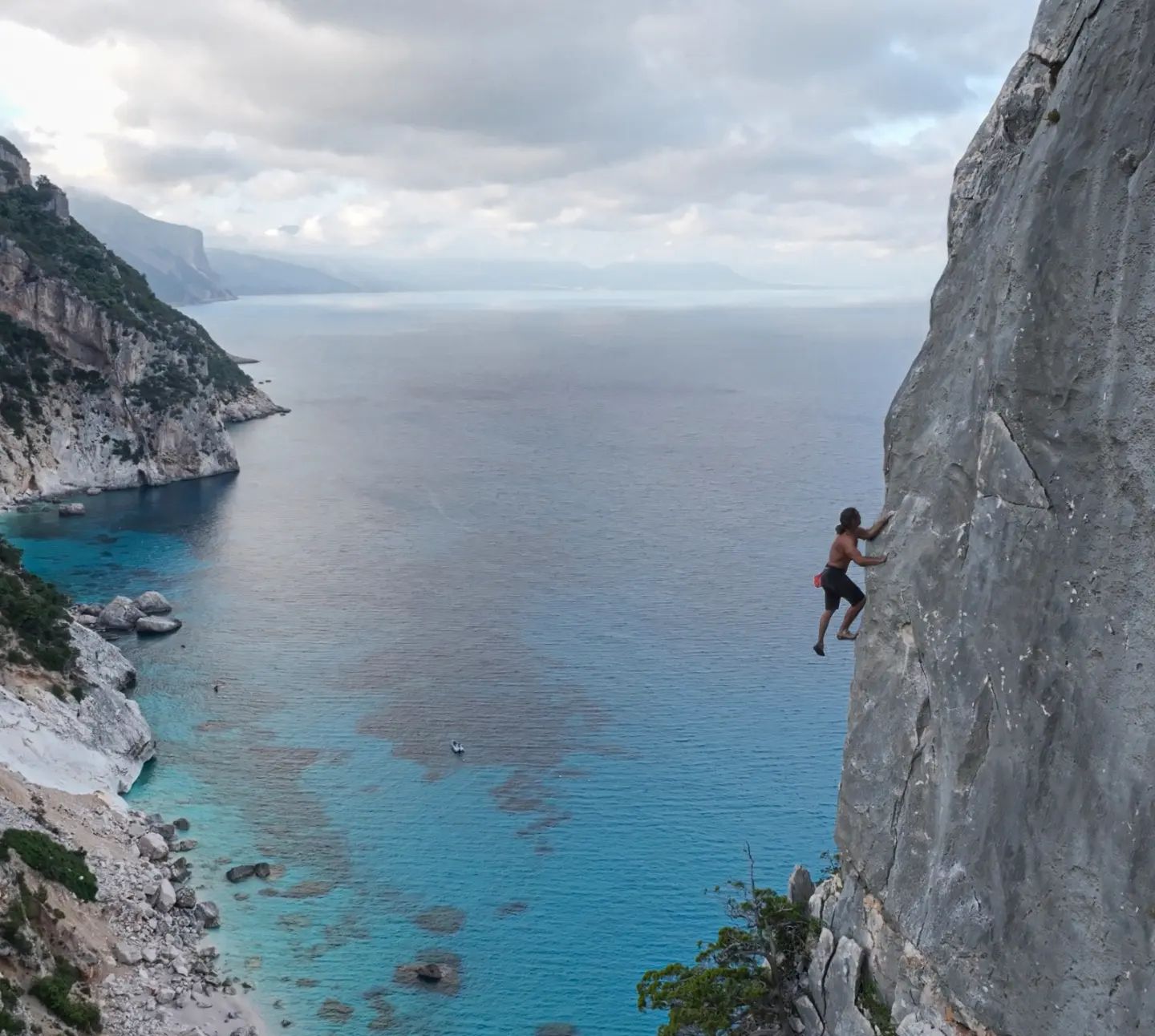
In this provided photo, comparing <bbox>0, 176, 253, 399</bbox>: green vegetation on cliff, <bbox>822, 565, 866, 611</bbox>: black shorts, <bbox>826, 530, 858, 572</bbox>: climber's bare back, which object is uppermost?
<bbox>0, 176, 253, 399</bbox>: green vegetation on cliff

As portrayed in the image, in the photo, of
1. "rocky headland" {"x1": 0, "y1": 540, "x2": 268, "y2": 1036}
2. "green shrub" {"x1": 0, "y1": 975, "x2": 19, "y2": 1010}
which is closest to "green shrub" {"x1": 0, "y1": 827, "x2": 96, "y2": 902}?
"rocky headland" {"x1": 0, "y1": 540, "x2": 268, "y2": 1036}

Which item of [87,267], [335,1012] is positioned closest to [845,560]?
[335,1012]

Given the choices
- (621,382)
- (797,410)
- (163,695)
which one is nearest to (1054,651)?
(163,695)

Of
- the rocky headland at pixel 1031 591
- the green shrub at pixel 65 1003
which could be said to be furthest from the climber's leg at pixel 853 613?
the green shrub at pixel 65 1003

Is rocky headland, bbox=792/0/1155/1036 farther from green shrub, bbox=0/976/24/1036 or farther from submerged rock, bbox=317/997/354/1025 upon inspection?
submerged rock, bbox=317/997/354/1025

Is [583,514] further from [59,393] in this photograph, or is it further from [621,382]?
[621,382]

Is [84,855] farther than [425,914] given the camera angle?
No
